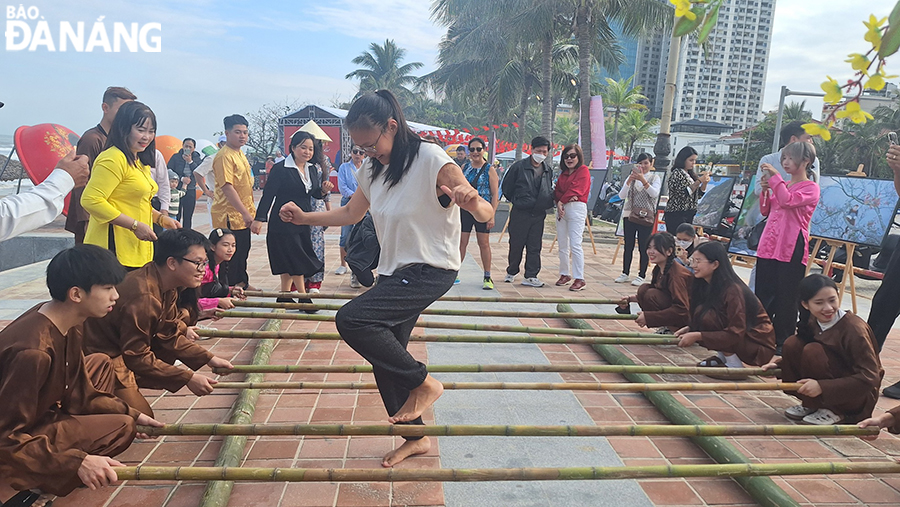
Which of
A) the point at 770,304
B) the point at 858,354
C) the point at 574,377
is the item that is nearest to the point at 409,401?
the point at 574,377

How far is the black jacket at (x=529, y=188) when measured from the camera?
6.90 m

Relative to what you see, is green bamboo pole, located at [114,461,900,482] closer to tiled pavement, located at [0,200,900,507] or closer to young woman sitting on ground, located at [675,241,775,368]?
tiled pavement, located at [0,200,900,507]

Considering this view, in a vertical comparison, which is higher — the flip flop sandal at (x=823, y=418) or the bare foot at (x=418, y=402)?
the bare foot at (x=418, y=402)

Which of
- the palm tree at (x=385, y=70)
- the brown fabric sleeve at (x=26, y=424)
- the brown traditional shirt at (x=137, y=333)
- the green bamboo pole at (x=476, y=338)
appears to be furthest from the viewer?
the palm tree at (x=385, y=70)

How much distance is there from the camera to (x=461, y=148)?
7.28 m

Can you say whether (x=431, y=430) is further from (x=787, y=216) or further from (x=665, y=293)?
(x=787, y=216)

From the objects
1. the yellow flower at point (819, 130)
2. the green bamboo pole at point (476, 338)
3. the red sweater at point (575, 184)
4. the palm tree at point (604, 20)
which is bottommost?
the green bamboo pole at point (476, 338)

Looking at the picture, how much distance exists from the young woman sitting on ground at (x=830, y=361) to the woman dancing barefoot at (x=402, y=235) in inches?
77.8

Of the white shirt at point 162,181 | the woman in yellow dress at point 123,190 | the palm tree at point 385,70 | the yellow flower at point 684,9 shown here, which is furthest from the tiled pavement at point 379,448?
the palm tree at point 385,70

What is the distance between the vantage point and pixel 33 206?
234cm

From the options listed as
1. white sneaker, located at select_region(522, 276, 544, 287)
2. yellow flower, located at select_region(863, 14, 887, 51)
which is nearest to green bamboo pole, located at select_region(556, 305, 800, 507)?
yellow flower, located at select_region(863, 14, 887, 51)

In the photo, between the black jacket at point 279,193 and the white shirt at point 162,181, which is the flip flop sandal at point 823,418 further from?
the white shirt at point 162,181

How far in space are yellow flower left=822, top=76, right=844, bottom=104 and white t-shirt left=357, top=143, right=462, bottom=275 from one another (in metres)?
1.59

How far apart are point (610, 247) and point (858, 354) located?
8.97 metres
